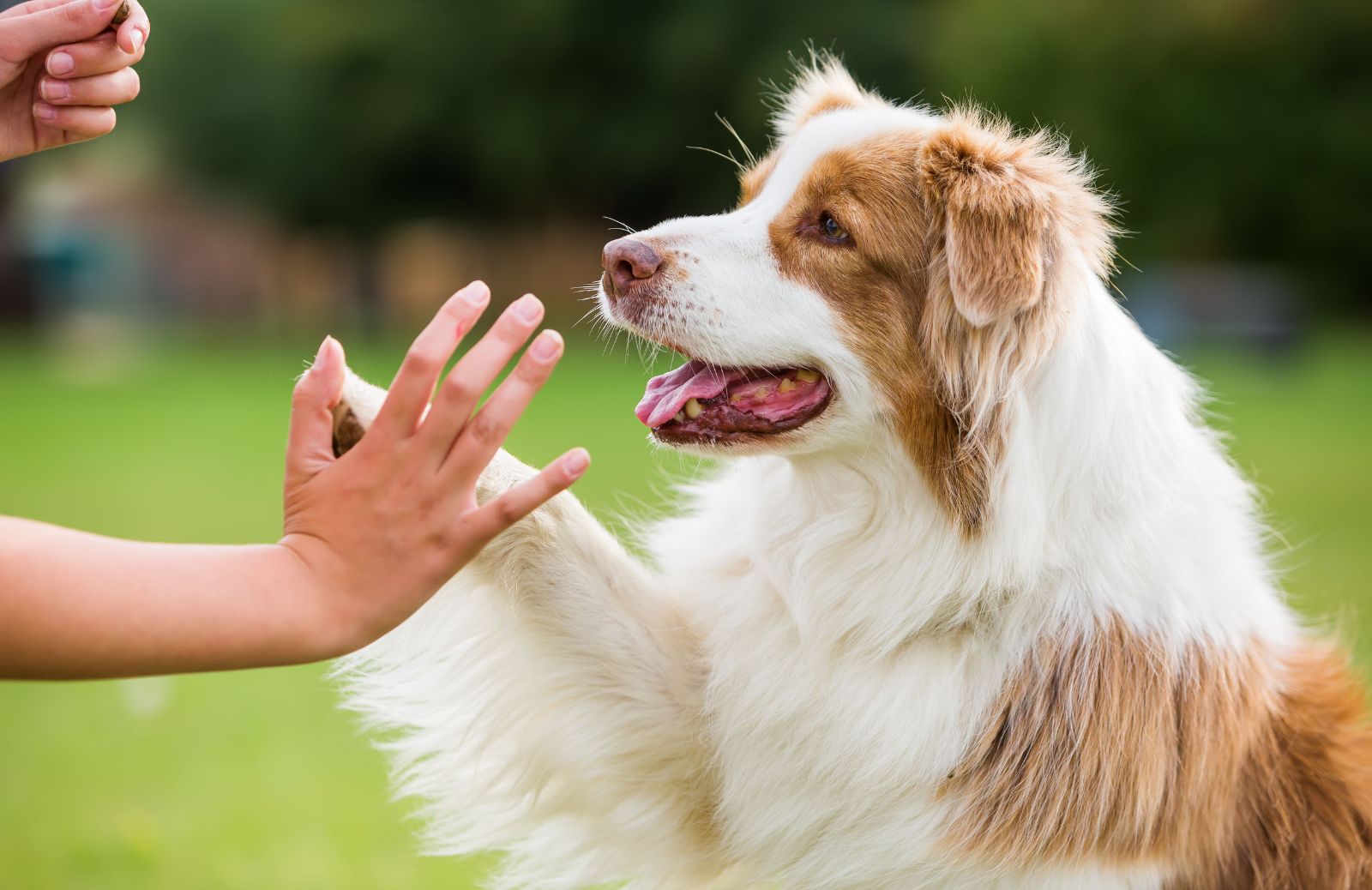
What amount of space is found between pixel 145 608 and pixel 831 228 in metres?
1.83

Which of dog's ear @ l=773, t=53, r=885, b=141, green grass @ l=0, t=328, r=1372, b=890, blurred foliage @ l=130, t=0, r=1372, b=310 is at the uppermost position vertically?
blurred foliage @ l=130, t=0, r=1372, b=310

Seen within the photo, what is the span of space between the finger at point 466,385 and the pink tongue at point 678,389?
1056 mm

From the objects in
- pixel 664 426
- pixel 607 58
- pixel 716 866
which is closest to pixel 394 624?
pixel 664 426

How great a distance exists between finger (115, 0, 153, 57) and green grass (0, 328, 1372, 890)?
186 centimetres

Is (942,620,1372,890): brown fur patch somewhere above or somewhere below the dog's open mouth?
below

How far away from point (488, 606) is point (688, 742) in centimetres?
55

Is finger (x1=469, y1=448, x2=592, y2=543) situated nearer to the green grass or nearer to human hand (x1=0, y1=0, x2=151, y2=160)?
human hand (x1=0, y1=0, x2=151, y2=160)

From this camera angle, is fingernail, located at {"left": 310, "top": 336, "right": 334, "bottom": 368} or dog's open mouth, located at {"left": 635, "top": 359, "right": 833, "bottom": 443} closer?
fingernail, located at {"left": 310, "top": 336, "right": 334, "bottom": 368}

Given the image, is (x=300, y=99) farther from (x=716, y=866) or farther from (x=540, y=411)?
(x=716, y=866)

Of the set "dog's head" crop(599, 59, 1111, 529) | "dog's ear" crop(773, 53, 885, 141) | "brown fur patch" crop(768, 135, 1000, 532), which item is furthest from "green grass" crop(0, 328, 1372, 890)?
"dog's ear" crop(773, 53, 885, 141)

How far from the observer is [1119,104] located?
28688 millimetres

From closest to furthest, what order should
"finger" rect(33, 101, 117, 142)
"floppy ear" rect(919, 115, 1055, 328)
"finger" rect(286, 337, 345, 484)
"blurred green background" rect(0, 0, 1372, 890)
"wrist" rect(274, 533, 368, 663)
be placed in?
"wrist" rect(274, 533, 368, 663) < "finger" rect(286, 337, 345, 484) < "finger" rect(33, 101, 117, 142) < "floppy ear" rect(919, 115, 1055, 328) < "blurred green background" rect(0, 0, 1372, 890)

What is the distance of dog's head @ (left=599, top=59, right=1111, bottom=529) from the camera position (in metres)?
2.82

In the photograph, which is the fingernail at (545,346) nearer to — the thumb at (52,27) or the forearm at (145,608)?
the forearm at (145,608)
